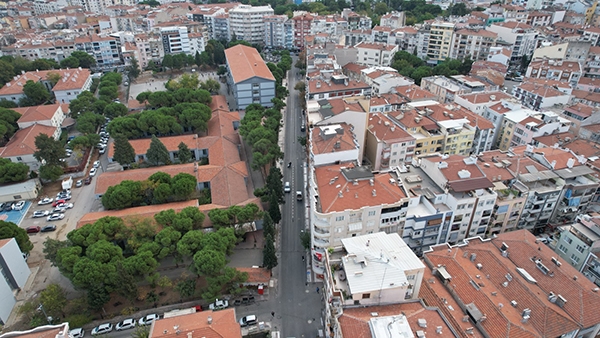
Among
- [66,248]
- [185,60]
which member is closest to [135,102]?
[185,60]

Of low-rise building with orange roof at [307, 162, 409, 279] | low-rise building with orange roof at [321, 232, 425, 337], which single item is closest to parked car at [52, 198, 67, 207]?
low-rise building with orange roof at [307, 162, 409, 279]

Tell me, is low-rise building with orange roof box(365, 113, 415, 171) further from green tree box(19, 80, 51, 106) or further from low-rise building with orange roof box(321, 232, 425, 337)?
green tree box(19, 80, 51, 106)

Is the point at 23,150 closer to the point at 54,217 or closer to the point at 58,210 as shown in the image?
the point at 58,210

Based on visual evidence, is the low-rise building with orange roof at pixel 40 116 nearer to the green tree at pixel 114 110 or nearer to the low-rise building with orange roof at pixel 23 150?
the low-rise building with orange roof at pixel 23 150

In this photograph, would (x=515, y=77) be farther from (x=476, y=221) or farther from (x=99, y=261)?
(x=99, y=261)

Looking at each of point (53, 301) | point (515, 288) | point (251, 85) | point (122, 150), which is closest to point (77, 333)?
point (53, 301)

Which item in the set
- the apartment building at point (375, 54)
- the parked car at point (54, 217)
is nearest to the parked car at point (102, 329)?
the parked car at point (54, 217)
